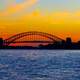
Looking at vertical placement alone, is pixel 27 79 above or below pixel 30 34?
below

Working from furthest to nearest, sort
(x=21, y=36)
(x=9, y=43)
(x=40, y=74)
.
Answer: (x=9, y=43), (x=21, y=36), (x=40, y=74)

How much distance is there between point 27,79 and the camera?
38.8m

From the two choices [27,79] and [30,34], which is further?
[30,34]

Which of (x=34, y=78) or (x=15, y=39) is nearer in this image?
(x=34, y=78)

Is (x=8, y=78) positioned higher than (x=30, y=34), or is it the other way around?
(x=30, y=34)

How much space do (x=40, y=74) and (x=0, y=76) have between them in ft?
12.2

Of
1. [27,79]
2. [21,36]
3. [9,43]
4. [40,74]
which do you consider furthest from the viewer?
[9,43]

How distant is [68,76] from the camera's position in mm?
40906

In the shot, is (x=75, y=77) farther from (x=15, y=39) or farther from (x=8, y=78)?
(x=15, y=39)

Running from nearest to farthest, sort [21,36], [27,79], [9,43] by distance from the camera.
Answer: [27,79]
[21,36]
[9,43]

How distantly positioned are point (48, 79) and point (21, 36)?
121 meters

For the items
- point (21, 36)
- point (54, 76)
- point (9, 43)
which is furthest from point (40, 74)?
point (9, 43)

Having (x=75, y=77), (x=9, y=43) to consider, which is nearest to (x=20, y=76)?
(x=75, y=77)

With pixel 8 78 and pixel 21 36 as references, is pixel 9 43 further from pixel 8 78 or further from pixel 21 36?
pixel 8 78
